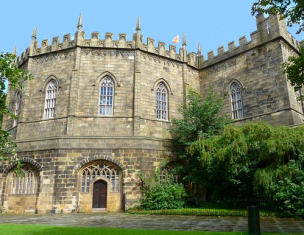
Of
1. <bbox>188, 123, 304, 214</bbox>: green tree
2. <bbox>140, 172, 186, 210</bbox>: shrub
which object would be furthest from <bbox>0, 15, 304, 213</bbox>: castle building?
<bbox>188, 123, 304, 214</bbox>: green tree

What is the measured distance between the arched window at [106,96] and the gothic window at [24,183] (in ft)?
19.2

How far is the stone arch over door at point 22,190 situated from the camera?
1599 cm

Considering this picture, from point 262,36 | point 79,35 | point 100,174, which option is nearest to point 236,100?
Result: point 262,36

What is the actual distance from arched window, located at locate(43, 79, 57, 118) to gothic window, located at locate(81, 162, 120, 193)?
4.95 meters

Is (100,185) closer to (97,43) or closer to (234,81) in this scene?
(97,43)

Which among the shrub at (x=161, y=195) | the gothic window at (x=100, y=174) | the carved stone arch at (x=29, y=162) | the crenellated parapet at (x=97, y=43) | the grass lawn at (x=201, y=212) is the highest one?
the crenellated parapet at (x=97, y=43)

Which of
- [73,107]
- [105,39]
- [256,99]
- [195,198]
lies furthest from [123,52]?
[195,198]

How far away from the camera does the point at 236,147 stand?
13.2 m

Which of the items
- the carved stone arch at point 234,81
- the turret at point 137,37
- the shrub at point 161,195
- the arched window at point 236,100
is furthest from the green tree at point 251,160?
the turret at point 137,37

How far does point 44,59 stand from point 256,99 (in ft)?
51.3

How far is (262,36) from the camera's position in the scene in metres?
18.7

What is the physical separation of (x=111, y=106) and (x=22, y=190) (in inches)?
303

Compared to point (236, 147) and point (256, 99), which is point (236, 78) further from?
point (236, 147)

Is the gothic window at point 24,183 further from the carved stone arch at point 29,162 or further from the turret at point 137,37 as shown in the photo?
the turret at point 137,37
